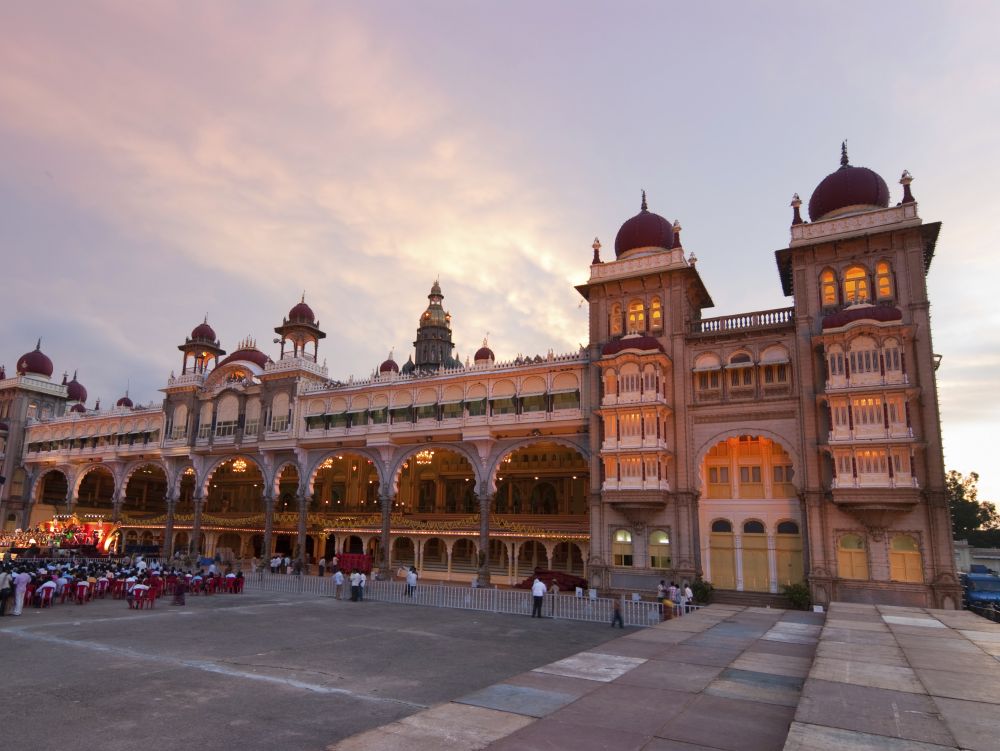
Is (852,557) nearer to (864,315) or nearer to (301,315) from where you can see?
(864,315)

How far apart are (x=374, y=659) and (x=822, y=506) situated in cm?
2185

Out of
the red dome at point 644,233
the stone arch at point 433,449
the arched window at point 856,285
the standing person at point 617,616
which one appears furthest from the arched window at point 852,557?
the stone arch at point 433,449

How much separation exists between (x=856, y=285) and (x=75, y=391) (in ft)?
267

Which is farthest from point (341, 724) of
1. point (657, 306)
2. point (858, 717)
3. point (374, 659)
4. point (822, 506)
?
point (657, 306)

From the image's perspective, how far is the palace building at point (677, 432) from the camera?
28.1 m

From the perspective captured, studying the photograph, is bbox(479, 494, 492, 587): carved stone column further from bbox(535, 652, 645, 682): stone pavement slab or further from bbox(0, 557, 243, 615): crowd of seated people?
bbox(535, 652, 645, 682): stone pavement slab

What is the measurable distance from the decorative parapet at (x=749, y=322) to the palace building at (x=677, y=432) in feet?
→ 0.38

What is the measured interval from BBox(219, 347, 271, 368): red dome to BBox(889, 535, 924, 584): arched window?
45247 millimetres

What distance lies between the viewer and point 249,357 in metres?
53.8

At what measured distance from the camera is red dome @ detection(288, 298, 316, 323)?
52.1 meters

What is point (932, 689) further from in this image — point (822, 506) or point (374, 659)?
point (822, 506)

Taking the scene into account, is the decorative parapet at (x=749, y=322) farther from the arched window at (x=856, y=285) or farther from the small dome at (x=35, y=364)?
the small dome at (x=35, y=364)

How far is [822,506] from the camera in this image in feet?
95.9

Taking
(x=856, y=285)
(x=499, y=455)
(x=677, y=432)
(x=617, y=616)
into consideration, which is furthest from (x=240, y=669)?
(x=856, y=285)
